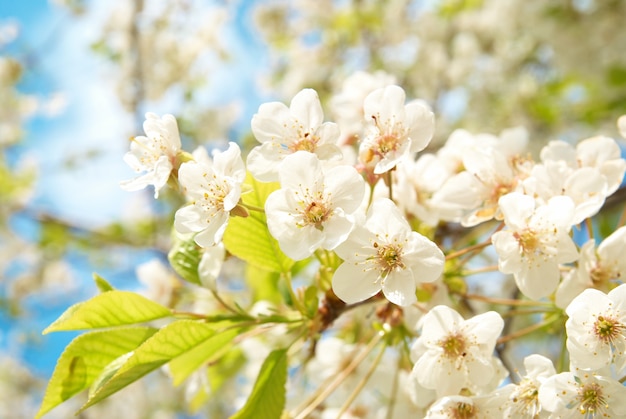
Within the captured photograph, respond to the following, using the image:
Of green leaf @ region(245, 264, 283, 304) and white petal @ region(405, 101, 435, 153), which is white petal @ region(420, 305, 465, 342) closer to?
white petal @ region(405, 101, 435, 153)

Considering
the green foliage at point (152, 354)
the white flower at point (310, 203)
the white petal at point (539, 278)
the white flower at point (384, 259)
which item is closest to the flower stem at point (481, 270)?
the white petal at point (539, 278)

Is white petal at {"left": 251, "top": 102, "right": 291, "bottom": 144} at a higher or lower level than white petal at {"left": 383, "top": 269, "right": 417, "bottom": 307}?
higher

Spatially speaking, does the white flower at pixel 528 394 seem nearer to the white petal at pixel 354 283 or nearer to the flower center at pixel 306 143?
the white petal at pixel 354 283

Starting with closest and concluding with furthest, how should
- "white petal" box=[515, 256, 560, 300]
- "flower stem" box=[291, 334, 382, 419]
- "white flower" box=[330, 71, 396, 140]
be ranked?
"white petal" box=[515, 256, 560, 300] → "flower stem" box=[291, 334, 382, 419] → "white flower" box=[330, 71, 396, 140]

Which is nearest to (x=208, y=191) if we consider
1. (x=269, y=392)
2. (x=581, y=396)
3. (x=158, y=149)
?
(x=158, y=149)

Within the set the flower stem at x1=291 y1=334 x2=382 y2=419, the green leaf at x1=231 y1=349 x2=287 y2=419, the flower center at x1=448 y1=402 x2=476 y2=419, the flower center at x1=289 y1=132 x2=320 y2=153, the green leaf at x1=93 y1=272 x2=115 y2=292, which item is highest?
the flower center at x1=289 y1=132 x2=320 y2=153

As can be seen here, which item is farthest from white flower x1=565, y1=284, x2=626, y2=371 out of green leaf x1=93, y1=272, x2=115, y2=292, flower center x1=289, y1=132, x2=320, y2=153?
green leaf x1=93, y1=272, x2=115, y2=292
